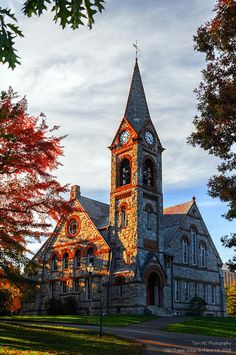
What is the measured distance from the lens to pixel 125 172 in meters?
42.0

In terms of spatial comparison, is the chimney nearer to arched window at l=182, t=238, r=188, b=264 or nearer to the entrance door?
arched window at l=182, t=238, r=188, b=264

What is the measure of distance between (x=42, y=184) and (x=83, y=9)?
1110 centimetres

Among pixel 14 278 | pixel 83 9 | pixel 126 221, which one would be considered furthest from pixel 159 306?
pixel 83 9

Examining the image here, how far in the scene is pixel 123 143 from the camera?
42.7 m

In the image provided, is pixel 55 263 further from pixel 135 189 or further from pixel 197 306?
pixel 197 306

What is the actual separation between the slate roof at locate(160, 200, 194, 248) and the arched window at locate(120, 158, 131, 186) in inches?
272

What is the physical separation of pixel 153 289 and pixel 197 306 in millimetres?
5766

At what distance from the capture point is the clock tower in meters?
38.7

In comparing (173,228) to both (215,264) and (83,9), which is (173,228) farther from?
(83,9)

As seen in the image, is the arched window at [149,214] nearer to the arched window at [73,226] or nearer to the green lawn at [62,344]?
the arched window at [73,226]

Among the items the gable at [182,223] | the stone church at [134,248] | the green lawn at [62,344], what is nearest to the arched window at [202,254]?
the stone church at [134,248]

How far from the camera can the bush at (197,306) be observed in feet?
139

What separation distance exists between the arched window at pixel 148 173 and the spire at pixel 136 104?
346 cm

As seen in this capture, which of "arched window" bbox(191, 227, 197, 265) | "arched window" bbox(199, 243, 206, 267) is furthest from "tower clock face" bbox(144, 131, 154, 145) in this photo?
"arched window" bbox(199, 243, 206, 267)
